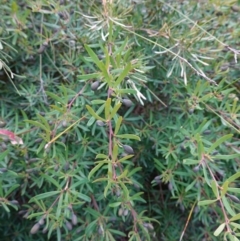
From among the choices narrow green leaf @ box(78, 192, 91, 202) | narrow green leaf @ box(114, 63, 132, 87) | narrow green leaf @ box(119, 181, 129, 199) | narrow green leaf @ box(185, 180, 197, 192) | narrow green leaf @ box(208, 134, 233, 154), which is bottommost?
narrow green leaf @ box(185, 180, 197, 192)

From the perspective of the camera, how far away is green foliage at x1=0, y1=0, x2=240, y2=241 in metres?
1.03

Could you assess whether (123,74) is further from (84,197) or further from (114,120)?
(84,197)

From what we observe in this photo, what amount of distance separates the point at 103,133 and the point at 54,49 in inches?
11.0

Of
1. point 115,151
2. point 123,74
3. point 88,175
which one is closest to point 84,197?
point 88,175

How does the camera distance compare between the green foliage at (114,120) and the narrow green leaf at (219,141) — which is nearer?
the narrow green leaf at (219,141)

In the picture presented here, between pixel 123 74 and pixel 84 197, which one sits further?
pixel 84 197

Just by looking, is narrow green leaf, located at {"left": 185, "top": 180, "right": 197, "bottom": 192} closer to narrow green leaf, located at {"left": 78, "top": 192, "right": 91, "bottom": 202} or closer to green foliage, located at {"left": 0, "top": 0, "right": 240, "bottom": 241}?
green foliage, located at {"left": 0, "top": 0, "right": 240, "bottom": 241}

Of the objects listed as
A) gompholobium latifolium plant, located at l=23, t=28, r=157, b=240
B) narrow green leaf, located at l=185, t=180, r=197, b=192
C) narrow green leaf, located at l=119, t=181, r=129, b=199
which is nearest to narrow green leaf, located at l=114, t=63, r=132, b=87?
gompholobium latifolium plant, located at l=23, t=28, r=157, b=240

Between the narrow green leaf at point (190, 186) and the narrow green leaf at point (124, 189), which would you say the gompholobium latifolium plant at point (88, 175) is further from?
the narrow green leaf at point (190, 186)

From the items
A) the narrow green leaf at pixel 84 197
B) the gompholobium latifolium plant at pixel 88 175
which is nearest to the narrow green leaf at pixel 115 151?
the gompholobium latifolium plant at pixel 88 175

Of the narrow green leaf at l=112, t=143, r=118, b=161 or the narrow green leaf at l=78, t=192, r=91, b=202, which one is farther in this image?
the narrow green leaf at l=78, t=192, r=91, b=202

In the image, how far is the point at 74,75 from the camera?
3.86 ft

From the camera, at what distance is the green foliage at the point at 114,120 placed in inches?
40.6

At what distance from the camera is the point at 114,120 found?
0.99 meters
